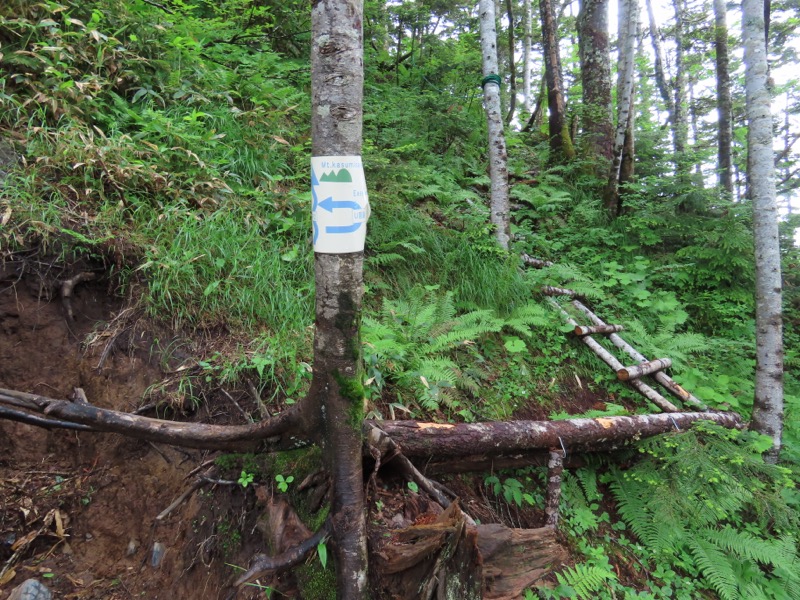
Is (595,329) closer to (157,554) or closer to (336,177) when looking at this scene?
(336,177)

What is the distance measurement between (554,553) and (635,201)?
6.99m

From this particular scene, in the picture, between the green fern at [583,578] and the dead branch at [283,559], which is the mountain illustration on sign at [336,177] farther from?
the green fern at [583,578]

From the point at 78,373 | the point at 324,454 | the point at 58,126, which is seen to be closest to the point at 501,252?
the point at 324,454

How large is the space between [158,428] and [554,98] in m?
10.2

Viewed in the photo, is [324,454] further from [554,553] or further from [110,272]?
[110,272]

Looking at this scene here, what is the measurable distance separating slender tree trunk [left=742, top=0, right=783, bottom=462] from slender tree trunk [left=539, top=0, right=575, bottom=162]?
4964 mm

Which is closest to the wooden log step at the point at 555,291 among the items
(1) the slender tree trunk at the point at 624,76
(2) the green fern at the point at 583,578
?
(1) the slender tree trunk at the point at 624,76

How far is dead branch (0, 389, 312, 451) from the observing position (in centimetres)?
238

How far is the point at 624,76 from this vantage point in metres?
7.32

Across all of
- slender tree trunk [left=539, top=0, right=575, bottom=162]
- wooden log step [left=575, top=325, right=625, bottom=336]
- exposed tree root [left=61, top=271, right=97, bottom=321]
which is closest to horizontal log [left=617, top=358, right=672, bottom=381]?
wooden log step [left=575, top=325, right=625, bottom=336]

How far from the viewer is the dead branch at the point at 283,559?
6.32 feet

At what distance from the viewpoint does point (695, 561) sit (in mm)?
3207

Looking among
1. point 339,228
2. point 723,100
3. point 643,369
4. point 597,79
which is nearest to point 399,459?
point 339,228

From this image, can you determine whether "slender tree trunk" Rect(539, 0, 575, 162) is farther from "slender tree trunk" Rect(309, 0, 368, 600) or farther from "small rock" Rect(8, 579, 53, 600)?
"small rock" Rect(8, 579, 53, 600)
